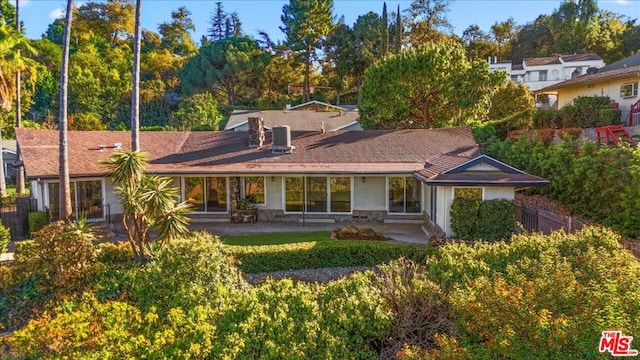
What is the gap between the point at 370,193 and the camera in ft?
65.8

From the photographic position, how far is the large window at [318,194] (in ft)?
66.3

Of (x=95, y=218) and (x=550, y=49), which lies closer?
(x=95, y=218)

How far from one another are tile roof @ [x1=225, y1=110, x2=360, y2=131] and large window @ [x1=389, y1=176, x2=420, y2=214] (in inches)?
573

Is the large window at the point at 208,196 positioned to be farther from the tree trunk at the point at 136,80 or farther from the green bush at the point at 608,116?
the green bush at the point at 608,116

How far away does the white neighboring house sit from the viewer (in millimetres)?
45219

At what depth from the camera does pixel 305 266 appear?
13.0m

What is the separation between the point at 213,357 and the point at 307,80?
47.1 meters

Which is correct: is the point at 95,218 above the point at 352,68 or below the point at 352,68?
below

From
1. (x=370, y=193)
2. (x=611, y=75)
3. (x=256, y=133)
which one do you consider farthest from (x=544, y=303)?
(x=611, y=75)

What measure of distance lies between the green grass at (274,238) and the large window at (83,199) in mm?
6828

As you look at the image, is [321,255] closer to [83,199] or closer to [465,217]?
[465,217]

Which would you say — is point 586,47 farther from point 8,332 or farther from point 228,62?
point 8,332

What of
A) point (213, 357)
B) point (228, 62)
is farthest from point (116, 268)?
point (228, 62)

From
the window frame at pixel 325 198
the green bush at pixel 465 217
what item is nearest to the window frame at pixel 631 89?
the green bush at pixel 465 217
